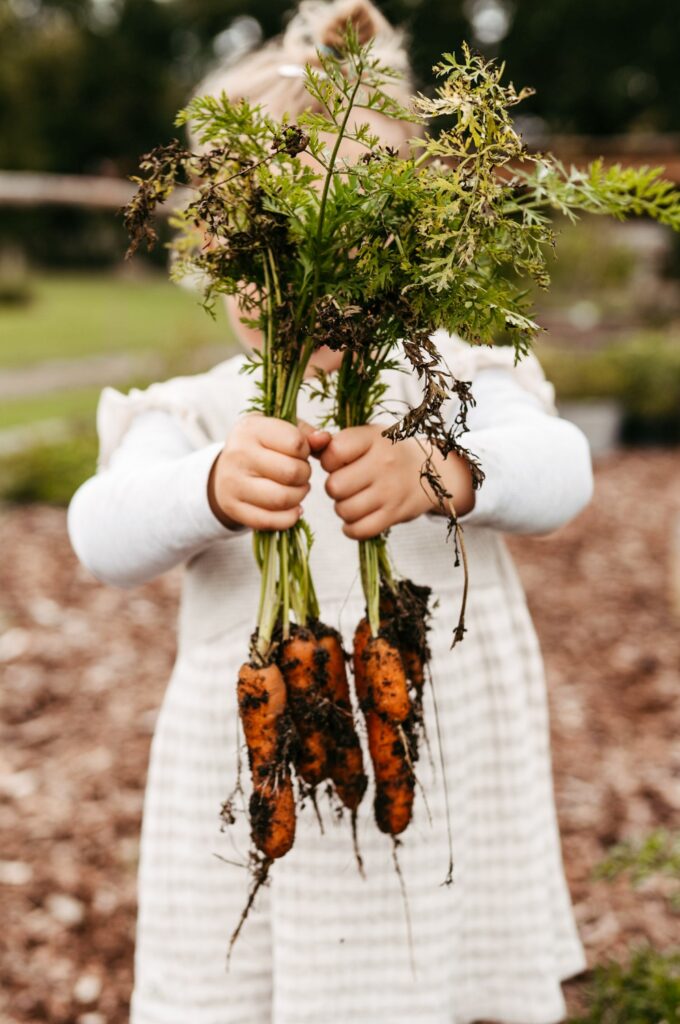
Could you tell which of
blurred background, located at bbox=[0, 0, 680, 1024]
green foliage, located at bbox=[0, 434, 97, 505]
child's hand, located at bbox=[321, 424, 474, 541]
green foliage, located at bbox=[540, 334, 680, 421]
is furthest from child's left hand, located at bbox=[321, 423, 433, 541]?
green foliage, located at bbox=[540, 334, 680, 421]

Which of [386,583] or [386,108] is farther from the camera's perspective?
[386,583]

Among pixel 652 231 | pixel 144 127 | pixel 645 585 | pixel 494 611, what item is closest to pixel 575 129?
pixel 652 231

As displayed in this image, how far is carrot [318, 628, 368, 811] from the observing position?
55.7 inches

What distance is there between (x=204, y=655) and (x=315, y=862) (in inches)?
16.3

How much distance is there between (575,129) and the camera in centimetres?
3228

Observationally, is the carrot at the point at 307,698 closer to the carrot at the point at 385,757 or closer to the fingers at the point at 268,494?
the carrot at the point at 385,757

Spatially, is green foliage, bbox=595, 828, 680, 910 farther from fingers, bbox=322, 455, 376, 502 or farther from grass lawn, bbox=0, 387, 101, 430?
grass lawn, bbox=0, 387, 101, 430

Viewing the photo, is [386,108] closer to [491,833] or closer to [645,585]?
[491,833]

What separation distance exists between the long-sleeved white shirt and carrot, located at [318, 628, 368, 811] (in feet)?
0.79

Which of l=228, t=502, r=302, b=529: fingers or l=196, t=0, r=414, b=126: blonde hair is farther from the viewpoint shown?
l=196, t=0, r=414, b=126: blonde hair

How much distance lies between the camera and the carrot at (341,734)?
142cm

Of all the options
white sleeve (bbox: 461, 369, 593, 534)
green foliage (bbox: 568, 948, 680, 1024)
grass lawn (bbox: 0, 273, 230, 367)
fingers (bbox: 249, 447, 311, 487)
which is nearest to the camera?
fingers (bbox: 249, 447, 311, 487)

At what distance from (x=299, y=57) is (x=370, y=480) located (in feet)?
2.95

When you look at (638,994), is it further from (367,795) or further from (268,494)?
(268,494)
